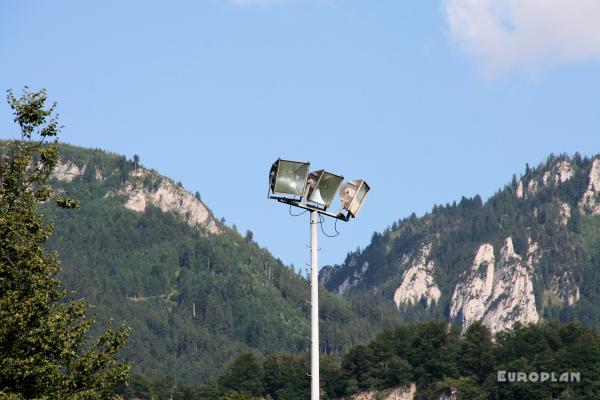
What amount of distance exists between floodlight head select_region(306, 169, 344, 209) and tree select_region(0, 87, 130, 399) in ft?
53.2

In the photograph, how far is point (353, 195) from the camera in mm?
43781

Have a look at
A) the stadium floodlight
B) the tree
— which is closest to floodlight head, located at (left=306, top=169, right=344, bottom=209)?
the stadium floodlight

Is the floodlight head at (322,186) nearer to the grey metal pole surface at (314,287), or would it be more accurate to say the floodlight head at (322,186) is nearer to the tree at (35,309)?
the grey metal pole surface at (314,287)

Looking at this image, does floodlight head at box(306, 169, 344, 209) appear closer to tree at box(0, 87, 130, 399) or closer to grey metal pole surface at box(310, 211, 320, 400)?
grey metal pole surface at box(310, 211, 320, 400)

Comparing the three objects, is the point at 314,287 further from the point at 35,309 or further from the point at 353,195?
the point at 35,309

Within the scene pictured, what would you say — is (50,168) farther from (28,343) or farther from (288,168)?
(288,168)

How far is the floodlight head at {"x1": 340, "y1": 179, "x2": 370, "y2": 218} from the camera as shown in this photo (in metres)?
43.6

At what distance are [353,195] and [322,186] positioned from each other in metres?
1.41

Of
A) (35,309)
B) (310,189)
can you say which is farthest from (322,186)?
(35,309)

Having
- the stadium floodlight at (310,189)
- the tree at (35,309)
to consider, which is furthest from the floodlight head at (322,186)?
the tree at (35,309)

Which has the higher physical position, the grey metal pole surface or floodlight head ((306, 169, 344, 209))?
floodlight head ((306, 169, 344, 209))

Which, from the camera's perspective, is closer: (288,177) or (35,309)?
(288,177)

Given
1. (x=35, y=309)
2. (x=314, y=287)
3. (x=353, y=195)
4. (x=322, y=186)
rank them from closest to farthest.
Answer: (x=314, y=287), (x=322, y=186), (x=353, y=195), (x=35, y=309)

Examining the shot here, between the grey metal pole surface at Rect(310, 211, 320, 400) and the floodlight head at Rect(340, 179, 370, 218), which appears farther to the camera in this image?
the floodlight head at Rect(340, 179, 370, 218)
